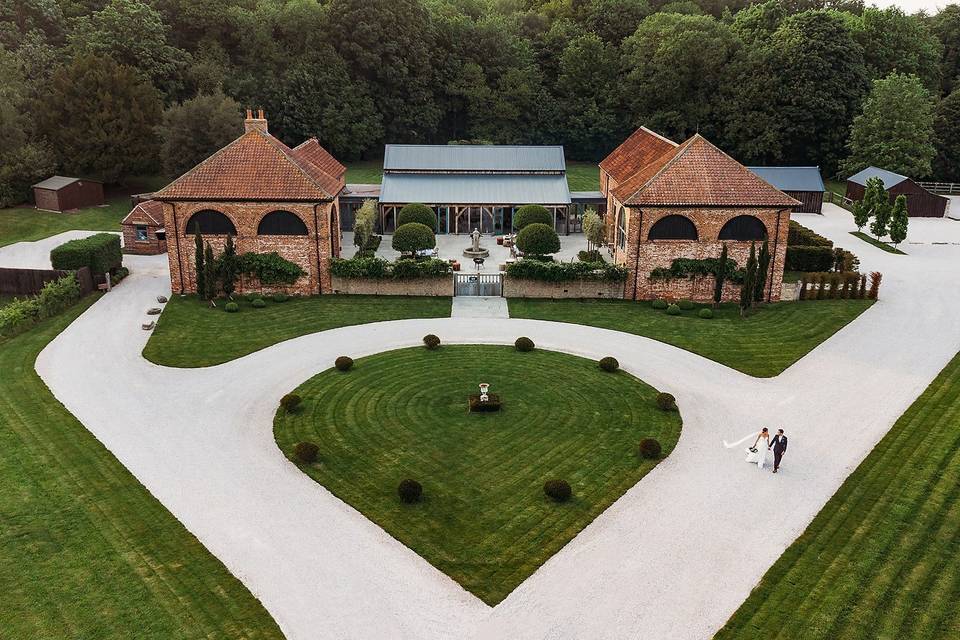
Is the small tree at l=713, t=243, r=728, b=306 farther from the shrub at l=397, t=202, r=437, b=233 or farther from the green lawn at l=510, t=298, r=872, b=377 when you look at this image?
the shrub at l=397, t=202, r=437, b=233

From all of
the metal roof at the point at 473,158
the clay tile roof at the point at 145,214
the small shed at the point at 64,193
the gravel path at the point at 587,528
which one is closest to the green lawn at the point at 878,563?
the gravel path at the point at 587,528

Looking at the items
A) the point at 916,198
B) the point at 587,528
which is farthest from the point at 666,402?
the point at 916,198

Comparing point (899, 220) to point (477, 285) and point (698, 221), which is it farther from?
point (477, 285)

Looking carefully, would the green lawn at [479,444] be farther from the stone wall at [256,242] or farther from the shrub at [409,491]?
the stone wall at [256,242]

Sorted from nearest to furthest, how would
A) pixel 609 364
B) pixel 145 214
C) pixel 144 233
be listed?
pixel 609 364, pixel 145 214, pixel 144 233

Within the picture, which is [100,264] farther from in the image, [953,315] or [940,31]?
[940,31]

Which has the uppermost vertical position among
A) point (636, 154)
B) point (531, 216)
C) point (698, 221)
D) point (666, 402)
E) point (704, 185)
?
point (636, 154)
